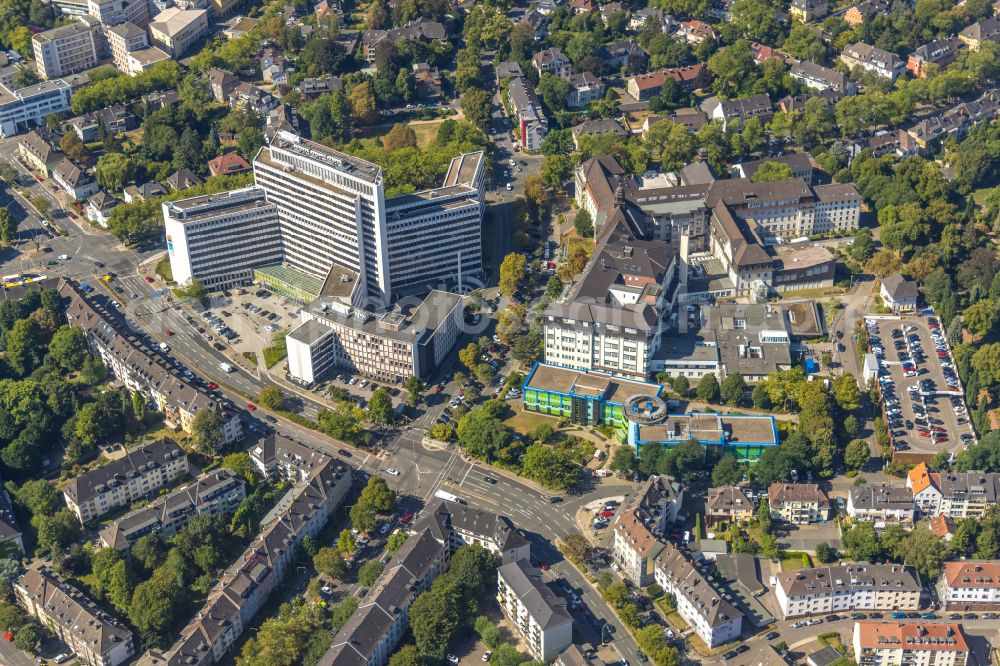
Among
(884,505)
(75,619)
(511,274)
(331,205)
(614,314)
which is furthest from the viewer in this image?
(511,274)

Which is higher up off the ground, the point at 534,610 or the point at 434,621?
the point at 534,610

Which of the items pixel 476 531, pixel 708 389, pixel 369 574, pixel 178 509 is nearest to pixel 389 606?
pixel 369 574

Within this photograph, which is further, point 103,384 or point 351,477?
point 103,384

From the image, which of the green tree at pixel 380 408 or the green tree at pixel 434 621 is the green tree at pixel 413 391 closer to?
the green tree at pixel 380 408

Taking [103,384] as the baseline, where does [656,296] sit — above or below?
above

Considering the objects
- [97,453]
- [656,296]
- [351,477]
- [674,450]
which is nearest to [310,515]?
[351,477]

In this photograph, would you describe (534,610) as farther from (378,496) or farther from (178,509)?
(178,509)

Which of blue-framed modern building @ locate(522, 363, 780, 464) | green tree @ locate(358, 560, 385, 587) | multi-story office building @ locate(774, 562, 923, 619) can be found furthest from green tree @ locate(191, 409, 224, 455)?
multi-story office building @ locate(774, 562, 923, 619)

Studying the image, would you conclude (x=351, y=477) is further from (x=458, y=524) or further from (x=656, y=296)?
(x=656, y=296)

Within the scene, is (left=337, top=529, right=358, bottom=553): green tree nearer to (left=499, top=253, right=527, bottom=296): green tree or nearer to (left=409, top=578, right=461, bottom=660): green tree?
(left=409, top=578, right=461, bottom=660): green tree
